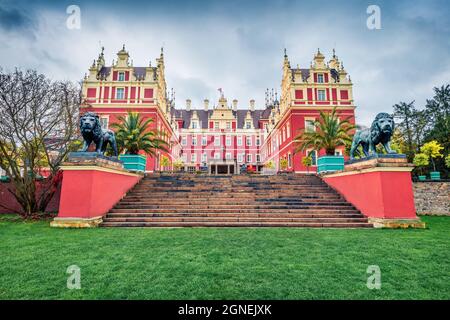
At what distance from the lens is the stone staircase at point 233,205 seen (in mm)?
8344

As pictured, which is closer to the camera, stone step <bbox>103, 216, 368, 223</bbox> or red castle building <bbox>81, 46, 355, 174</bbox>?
stone step <bbox>103, 216, 368, 223</bbox>

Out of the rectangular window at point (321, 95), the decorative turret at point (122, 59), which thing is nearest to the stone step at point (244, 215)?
the rectangular window at point (321, 95)

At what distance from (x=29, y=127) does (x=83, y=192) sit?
17.3 feet

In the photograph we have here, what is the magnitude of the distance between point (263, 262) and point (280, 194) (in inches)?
287

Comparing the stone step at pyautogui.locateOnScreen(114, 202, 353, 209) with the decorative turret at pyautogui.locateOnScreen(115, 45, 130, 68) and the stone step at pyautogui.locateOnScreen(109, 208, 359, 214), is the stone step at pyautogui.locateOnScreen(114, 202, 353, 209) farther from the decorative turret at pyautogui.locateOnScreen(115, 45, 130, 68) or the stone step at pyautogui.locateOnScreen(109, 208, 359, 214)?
the decorative turret at pyautogui.locateOnScreen(115, 45, 130, 68)

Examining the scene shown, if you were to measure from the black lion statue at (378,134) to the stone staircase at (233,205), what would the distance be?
2618 millimetres

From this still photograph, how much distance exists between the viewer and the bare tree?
10.1 meters

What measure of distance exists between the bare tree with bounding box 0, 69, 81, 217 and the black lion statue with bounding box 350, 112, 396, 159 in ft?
43.9

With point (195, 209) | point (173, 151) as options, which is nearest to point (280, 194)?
point (195, 209)

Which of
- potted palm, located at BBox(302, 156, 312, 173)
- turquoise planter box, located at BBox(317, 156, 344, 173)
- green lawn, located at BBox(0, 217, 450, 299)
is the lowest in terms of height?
green lawn, located at BBox(0, 217, 450, 299)

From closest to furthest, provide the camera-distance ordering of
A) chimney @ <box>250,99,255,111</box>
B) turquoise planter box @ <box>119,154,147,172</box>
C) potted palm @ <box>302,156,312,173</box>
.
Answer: turquoise planter box @ <box>119,154,147,172</box>, potted palm @ <box>302,156,312,173</box>, chimney @ <box>250,99,255,111</box>

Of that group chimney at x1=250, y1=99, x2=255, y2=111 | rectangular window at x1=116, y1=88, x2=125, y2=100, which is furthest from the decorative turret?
chimney at x1=250, y1=99, x2=255, y2=111

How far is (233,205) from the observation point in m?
9.74
